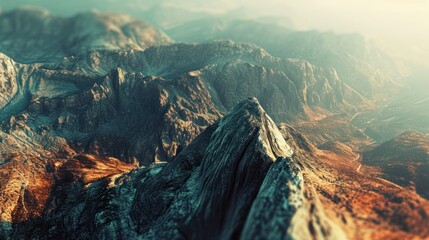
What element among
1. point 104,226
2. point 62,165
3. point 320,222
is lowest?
point 62,165

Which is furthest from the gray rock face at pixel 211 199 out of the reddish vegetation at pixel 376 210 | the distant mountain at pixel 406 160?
the distant mountain at pixel 406 160

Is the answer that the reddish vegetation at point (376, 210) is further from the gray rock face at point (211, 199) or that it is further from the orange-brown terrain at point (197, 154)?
the gray rock face at point (211, 199)

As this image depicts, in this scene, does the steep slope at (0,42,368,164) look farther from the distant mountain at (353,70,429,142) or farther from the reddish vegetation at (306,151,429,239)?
the reddish vegetation at (306,151,429,239)

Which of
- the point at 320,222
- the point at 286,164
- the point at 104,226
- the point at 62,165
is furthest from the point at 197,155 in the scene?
the point at 62,165

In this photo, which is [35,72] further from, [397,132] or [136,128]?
[397,132]

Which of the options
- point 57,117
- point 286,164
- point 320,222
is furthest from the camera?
point 57,117

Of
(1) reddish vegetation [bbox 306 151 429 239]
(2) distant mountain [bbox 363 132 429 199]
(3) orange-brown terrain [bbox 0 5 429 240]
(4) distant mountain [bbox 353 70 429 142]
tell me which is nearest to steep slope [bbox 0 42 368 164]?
(3) orange-brown terrain [bbox 0 5 429 240]
